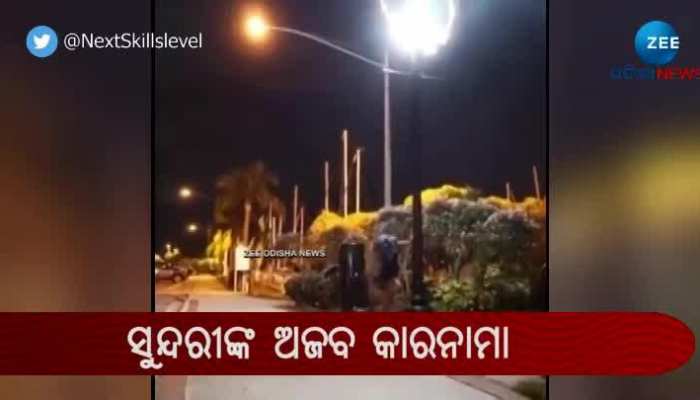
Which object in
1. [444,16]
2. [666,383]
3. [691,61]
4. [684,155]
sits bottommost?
[666,383]

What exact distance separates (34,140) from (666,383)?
2.13 meters

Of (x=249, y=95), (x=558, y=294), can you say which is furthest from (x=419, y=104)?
(x=558, y=294)

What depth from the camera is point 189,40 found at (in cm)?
219

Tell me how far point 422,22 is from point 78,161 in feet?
3.83

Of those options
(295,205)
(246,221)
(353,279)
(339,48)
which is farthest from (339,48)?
(353,279)

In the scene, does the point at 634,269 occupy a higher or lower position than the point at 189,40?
lower

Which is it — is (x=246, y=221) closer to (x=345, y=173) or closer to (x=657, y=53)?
(x=345, y=173)

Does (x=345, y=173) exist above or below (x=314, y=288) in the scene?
above

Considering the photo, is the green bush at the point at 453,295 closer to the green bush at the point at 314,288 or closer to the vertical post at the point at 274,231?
the green bush at the point at 314,288

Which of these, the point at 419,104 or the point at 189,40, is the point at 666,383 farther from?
the point at 189,40

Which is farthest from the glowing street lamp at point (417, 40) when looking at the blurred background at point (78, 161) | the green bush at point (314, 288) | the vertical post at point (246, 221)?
the blurred background at point (78, 161)

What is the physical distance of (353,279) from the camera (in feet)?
7.11

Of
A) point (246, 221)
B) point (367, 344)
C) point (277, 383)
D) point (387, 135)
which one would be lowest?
point (277, 383)

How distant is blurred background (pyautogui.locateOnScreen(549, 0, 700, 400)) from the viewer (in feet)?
7.14
